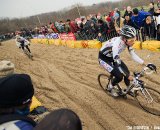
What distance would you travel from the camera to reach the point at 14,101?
207 centimetres

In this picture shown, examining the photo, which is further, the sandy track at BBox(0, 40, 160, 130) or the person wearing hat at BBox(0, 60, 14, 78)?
the sandy track at BBox(0, 40, 160, 130)

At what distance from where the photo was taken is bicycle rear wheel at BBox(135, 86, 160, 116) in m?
6.41

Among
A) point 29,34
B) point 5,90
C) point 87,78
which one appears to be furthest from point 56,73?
point 29,34

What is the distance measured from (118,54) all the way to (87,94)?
2481mm

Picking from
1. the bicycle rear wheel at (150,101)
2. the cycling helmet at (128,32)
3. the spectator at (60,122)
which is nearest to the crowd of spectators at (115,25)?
the cycling helmet at (128,32)

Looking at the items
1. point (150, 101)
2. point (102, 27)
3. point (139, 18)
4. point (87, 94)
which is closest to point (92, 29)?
point (102, 27)

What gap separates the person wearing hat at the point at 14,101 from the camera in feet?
6.41

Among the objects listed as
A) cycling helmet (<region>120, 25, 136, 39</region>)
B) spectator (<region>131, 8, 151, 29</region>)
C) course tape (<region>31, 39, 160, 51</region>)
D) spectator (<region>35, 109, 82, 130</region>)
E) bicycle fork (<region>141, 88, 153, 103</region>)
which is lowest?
course tape (<region>31, 39, 160, 51</region>)

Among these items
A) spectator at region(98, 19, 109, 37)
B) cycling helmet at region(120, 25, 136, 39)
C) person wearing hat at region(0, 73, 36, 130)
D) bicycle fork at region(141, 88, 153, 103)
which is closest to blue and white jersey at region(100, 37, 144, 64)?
cycling helmet at region(120, 25, 136, 39)

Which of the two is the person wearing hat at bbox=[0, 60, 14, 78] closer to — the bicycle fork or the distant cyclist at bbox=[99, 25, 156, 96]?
the distant cyclist at bbox=[99, 25, 156, 96]

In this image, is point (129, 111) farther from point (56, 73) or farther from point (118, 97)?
point (56, 73)

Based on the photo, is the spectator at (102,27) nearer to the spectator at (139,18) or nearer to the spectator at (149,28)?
the spectator at (139,18)

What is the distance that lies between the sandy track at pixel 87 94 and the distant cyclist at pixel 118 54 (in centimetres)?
73

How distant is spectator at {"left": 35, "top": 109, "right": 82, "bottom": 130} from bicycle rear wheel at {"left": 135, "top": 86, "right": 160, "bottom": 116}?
16.4ft
